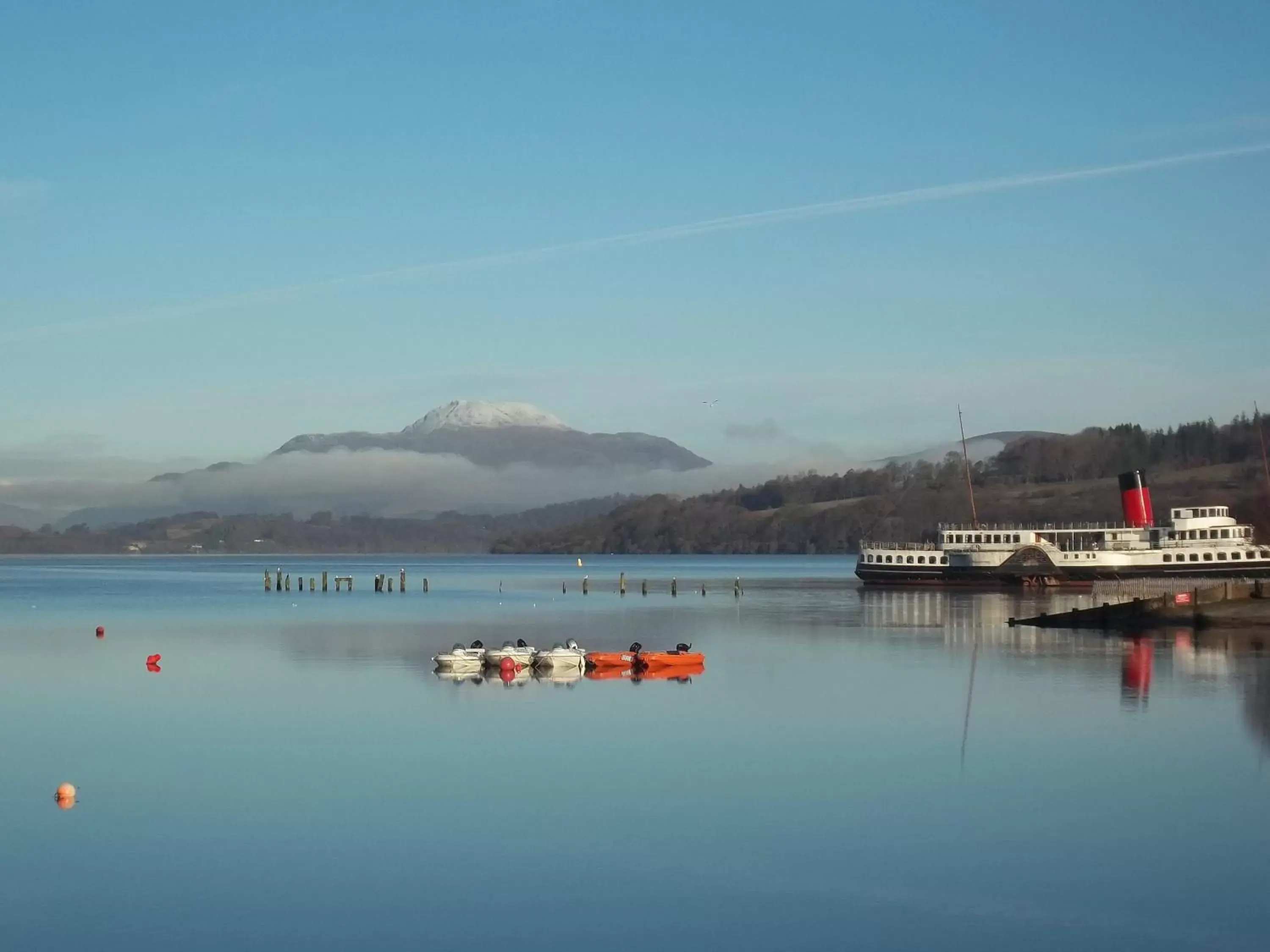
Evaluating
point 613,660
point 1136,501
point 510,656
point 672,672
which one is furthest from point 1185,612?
point 1136,501

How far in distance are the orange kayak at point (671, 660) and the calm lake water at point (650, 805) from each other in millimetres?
1329

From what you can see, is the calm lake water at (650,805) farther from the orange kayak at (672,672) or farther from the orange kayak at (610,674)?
the orange kayak at (610,674)

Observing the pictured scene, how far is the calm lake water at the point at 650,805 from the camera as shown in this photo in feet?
63.5

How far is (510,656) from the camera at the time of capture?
168 ft

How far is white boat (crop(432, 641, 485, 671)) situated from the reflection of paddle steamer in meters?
65.3

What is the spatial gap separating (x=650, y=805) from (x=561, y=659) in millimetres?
24723

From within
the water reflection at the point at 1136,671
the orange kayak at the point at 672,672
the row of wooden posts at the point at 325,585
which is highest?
the row of wooden posts at the point at 325,585

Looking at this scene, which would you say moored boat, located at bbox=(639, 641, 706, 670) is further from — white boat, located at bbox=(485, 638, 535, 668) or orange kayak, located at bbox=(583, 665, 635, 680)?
white boat, located at bbox=(485, 638, 535, 668)

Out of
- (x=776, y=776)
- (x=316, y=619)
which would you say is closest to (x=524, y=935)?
(x=776, y=776)

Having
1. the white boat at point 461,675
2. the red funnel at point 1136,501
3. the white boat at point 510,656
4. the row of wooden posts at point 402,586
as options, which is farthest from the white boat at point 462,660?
the red funnel at point 1136,501

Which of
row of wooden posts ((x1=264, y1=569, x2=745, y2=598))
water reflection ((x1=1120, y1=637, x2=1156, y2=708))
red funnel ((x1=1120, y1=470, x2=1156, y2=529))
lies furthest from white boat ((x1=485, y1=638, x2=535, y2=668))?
red funnel ((x1=1120, y1=470, x2=1156, y2=529))

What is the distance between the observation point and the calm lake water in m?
19.3

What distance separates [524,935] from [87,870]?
737 cm

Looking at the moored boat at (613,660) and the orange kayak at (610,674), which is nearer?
the orange kayak at (610,674)
